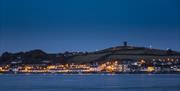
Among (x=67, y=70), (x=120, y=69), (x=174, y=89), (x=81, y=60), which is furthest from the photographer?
(x=81, y=60)

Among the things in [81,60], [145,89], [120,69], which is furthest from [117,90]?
[81,60]

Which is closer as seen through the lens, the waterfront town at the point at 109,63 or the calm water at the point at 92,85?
the calm water at the point at 92,85

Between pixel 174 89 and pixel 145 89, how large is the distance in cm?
344

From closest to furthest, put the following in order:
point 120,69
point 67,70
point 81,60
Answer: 1. point 120,69
2. point 67,70
3. point 81,60

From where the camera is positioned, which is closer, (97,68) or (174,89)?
(174,89)

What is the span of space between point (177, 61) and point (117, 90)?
8028 centimetres

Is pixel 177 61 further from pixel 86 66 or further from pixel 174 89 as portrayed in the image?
pixel 174 89

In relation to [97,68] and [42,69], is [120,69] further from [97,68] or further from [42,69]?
[42,69]

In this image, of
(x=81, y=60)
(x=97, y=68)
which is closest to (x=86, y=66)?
(x=97, y=68)

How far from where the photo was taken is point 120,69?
483 ft

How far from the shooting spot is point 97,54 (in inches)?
6890

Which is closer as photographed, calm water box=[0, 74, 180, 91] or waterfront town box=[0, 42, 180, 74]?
calm water box=[0, 74, 180, 91]

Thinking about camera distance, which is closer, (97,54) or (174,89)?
(174,89)

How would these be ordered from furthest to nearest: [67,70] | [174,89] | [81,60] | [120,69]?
[81,60] → [67,70] → [120,69] → [174,89]
